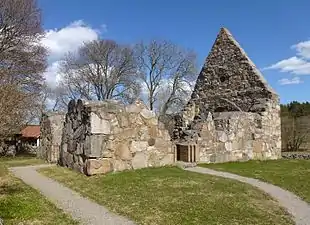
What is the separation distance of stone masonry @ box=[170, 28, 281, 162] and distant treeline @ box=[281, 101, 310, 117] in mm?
9578

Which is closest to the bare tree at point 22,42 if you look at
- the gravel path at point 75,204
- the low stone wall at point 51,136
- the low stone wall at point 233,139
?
the low stone wall at point 51,136

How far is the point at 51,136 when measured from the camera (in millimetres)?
14164

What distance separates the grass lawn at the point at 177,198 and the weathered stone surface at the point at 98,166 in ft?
0.83

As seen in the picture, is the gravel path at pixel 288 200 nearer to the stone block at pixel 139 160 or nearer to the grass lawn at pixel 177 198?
the grass lawn at pixel 177 198

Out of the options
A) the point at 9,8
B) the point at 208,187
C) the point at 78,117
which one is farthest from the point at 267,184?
the point at 9,8

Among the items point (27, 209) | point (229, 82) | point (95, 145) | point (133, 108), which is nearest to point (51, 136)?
point (133, 108)

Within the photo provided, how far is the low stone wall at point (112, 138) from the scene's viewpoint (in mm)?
9305

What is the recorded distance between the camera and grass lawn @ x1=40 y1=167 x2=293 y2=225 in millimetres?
5426

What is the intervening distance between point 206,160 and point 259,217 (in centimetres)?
698

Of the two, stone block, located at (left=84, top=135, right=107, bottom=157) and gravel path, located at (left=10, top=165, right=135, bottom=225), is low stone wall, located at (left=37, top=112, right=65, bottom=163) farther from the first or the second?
gravel path, located at (left=10, top=165, right=135, bottom=225)

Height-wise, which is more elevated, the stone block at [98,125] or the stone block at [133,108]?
the stone block at [133,108]

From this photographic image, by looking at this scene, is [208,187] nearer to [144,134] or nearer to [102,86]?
[144,134]

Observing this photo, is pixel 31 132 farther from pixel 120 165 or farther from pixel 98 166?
pixel 98 166

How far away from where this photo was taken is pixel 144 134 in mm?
10305
